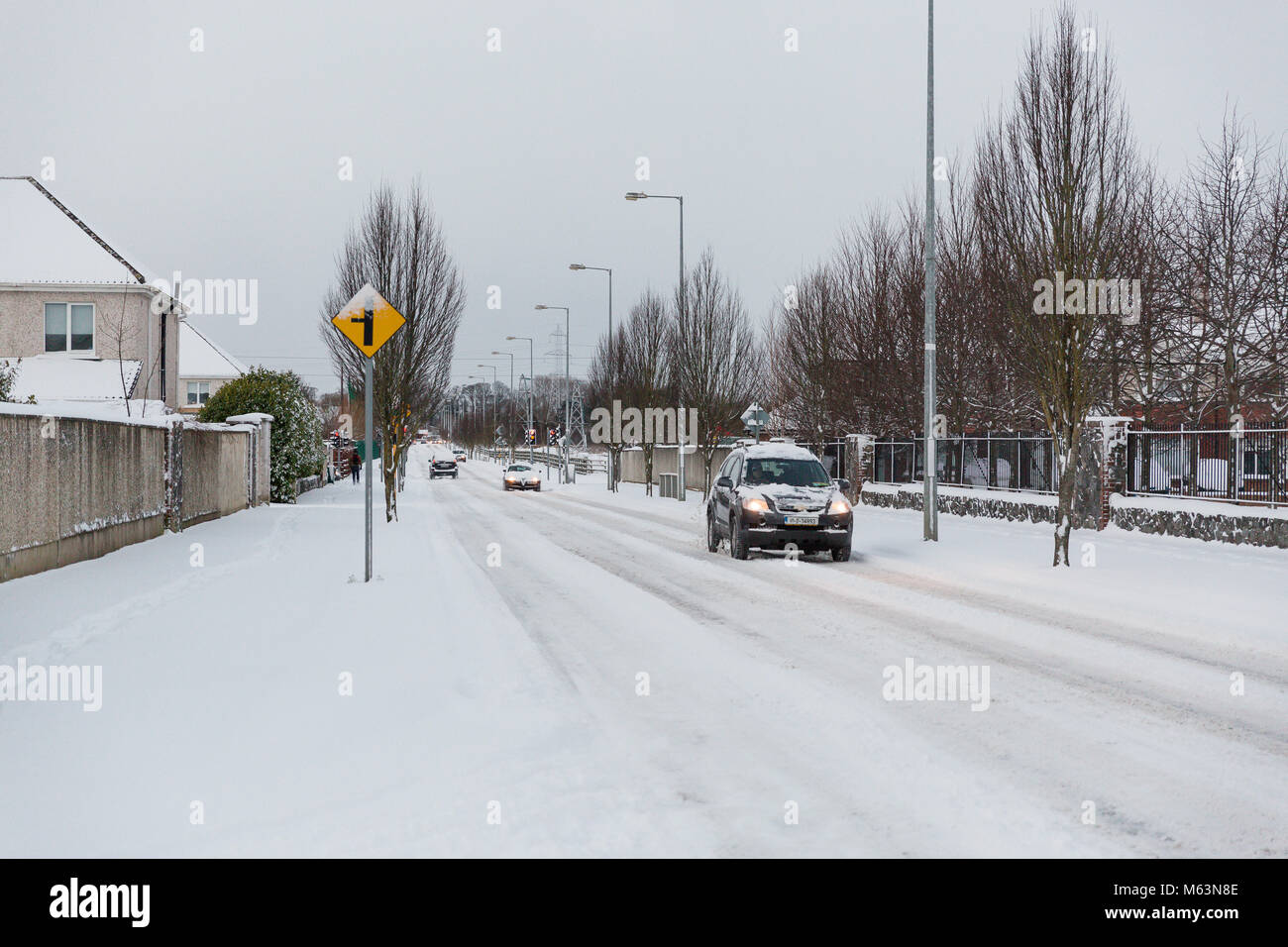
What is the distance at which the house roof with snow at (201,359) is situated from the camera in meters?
69.1

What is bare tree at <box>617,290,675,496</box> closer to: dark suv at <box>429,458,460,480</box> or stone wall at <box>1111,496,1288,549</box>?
dark suv at <box>429,458,460,480</box>

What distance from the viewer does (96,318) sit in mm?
35031

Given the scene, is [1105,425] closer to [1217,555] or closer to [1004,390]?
[1217,555]

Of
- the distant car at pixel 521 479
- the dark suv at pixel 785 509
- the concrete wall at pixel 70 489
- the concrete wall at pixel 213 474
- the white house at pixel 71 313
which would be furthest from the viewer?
the distant car at pixel 521 479

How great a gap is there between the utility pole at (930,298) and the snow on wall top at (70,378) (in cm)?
2374

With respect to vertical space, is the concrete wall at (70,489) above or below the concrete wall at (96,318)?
below

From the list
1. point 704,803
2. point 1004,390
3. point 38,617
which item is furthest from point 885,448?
point 704,803

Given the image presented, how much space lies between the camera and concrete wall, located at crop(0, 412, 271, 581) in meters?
12.9

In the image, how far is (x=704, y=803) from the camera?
510 cm

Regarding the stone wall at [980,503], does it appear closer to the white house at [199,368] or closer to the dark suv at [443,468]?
the dark suv at [443,468]

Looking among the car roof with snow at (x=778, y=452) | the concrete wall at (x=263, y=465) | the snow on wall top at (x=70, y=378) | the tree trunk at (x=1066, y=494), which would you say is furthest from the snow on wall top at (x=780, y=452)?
the snow on wall top at (x=70, y=378)

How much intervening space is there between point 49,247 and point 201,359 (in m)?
36.0

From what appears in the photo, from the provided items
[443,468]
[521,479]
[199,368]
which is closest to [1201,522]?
[521,479]
